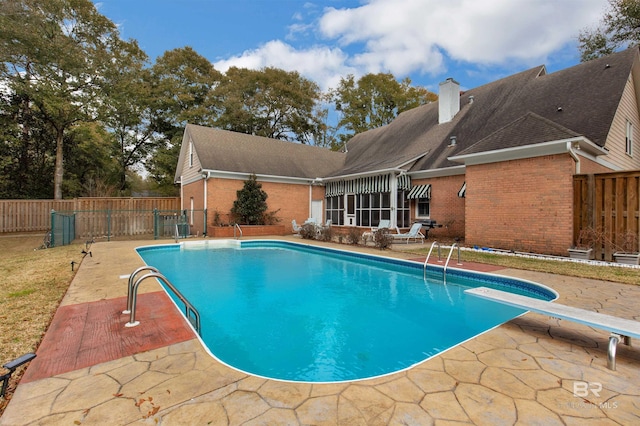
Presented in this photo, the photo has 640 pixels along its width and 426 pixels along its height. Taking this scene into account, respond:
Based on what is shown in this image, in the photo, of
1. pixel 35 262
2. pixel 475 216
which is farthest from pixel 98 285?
pixel 475 216

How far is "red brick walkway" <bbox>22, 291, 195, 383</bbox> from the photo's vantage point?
10.1 ft

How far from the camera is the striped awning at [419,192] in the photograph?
15.0 metres

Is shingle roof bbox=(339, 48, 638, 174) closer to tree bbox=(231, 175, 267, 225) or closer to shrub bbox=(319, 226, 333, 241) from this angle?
shrub bbox=(319, 226, 333, 241)

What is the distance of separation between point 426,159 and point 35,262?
643 inches

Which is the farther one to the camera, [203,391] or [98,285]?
[98,285]

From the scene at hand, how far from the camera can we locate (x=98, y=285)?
6.19 meters

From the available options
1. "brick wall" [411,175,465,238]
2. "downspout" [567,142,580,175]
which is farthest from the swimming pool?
"brick wall" [411,175,465,238]

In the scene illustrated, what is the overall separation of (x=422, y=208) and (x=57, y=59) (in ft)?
88.3

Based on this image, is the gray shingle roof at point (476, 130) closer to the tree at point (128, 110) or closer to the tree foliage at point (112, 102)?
the tree foliage at point (112, 102)

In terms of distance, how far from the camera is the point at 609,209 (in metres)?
8.43

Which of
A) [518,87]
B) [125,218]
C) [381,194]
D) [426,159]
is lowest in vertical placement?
[125,218]

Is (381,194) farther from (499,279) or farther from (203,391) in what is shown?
(203,391)

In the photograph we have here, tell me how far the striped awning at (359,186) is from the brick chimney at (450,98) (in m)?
5.57

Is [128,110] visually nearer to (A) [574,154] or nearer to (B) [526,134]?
(B) [526,134]
